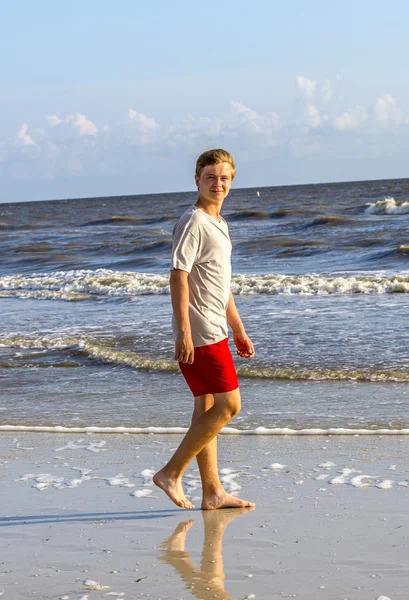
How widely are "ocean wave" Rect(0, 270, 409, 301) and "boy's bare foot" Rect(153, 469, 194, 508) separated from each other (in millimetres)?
9715

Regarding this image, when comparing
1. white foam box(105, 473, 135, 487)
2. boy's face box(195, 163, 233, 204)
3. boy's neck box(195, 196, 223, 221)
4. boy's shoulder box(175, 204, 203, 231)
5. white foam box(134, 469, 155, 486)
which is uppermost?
boy's face box(195, 163, 233, 204)

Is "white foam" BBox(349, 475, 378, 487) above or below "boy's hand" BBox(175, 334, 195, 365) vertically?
below

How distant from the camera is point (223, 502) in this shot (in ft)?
13.3

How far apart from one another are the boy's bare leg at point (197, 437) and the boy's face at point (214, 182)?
0.88 metres

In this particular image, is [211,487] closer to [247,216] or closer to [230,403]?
[230,403]

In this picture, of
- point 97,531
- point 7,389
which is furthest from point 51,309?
point 97,531

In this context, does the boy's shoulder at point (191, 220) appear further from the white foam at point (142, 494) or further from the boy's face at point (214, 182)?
the white foam at point (142, 494)

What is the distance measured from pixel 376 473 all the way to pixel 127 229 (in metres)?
32.1

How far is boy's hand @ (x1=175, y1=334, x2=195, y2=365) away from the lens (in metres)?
3.71

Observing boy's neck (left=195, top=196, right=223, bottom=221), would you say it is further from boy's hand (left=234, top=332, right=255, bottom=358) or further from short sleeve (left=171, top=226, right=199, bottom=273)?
boy's hand (left=234, top=332, right=255, bottom=358)

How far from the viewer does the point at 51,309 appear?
13.5 meters

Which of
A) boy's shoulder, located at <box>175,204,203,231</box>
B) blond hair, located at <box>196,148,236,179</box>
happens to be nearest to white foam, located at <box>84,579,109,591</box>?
boy's shoulder, located at <box>175,204,203,231</box>

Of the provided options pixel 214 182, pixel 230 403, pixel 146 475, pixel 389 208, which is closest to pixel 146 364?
pixel 146 475

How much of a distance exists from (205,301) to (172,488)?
91 centimetres
